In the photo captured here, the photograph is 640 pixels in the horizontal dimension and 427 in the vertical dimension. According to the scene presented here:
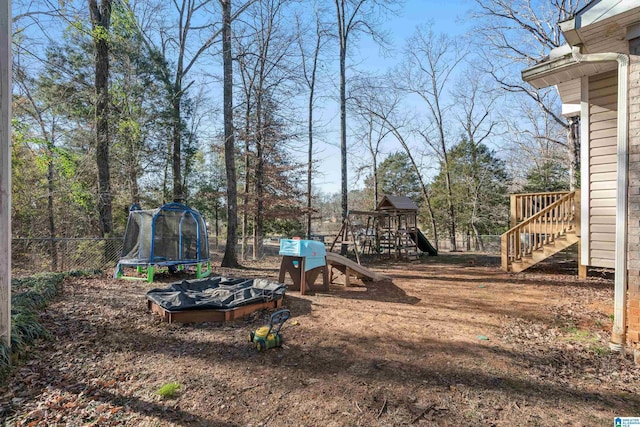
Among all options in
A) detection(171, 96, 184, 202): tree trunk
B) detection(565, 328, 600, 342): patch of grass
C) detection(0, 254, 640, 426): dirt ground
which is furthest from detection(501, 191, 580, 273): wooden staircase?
detection(171, 96, 184, 202): tree trunk

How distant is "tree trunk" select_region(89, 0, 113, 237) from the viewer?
937 centimetres

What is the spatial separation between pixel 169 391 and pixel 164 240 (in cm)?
542

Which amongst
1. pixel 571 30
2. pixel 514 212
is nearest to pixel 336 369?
pixel 571 30

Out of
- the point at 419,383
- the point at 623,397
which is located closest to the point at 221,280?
the point at 419,383

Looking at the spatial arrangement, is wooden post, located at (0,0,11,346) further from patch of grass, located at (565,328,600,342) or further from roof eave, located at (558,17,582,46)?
patch of grass, located at (565,328,600,342)

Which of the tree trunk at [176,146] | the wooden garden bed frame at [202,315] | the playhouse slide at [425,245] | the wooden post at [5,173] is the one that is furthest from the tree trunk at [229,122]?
the playhouse slide at [425,245]

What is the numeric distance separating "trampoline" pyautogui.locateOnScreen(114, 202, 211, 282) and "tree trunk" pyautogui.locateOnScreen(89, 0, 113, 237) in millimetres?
2701

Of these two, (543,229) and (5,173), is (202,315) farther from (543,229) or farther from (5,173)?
(543,229)

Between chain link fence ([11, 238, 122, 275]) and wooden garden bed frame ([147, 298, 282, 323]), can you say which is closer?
wooden garden bed frame ([147, 298, 282, 323])

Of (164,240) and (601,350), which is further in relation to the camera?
(164,240)

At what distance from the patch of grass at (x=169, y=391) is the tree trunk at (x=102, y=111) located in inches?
341

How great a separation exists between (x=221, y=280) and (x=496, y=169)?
23.4 m

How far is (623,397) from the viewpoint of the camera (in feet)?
8.05

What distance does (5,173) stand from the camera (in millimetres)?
2869
